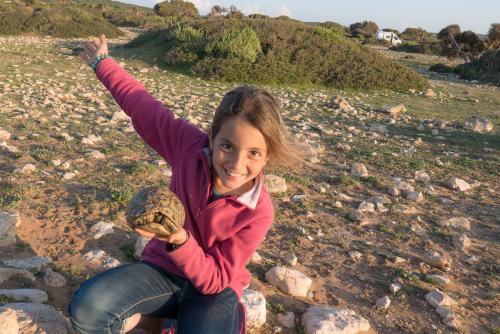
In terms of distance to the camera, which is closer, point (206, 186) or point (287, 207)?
point (206, 186)

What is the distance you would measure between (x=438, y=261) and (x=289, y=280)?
143 centimetres

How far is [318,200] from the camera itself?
5.16 m

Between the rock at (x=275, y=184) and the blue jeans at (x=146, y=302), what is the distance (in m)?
2.60

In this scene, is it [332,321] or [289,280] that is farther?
[289,280]

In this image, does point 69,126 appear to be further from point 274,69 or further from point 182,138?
point 274,69

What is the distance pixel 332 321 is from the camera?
301cm

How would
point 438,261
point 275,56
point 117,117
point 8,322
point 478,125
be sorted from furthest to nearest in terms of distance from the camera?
point 275,56 → point 478,125 → point 117,117 → point 438,261 → point 8,322

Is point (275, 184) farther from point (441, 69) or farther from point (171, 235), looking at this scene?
point (441, 69)

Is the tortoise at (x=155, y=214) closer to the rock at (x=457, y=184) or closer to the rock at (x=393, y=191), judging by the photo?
the rock at (x=393, y=191)

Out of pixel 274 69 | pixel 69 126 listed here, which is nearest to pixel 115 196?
pixel 69 126

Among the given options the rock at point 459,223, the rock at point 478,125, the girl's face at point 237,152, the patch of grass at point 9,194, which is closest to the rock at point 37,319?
the girl's face at point 237,152

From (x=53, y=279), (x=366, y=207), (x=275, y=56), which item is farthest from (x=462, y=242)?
(x=275, y=56)

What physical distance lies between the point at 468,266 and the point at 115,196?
10.4 ft

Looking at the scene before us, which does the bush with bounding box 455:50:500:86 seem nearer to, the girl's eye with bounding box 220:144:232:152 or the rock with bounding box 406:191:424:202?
the rock with bounding box 406:191:424:202
